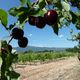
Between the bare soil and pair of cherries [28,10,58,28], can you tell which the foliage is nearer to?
pair of cherries [28,10,58,28]

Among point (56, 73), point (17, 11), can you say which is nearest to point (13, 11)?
point (17, 11)

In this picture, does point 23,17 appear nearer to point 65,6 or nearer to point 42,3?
point 42,3

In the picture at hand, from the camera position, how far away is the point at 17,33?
153cm

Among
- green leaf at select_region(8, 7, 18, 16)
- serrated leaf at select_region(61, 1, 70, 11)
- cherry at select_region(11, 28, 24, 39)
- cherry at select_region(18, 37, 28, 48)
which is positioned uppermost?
serrated leaf at select_region(61, 1, 70, 11)

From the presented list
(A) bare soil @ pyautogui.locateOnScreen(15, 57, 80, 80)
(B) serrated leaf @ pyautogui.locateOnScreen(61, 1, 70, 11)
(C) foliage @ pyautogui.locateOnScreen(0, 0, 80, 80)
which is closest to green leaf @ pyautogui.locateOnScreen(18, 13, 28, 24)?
(C) foliage @ pyautogui.locateOnScreen(0, 0, 80, 80)

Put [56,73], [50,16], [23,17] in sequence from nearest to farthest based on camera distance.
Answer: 1. [50,16]
2. [23,17]
3. [56,73]

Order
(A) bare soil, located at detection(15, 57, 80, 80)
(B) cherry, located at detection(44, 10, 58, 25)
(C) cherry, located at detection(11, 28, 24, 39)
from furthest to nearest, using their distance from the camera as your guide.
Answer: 1. (A) bare soil, located at detection(15, 57, 80, 80)
2. (C) cherry, located at detection(11, 28, 24, 39)
3. (B) cherry, located at detection(44, 10, 58, 25)

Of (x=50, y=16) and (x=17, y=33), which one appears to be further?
(x=17, y=33)

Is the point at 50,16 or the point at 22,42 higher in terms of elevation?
the point at 50,16

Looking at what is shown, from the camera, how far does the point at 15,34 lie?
59.8 inches

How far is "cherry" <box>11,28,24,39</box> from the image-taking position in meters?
1.52

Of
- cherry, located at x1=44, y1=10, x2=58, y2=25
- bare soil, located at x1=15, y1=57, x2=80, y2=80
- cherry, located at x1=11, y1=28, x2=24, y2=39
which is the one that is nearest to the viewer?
cherry, located at x1=44, y1=10, x2=58, y2=25

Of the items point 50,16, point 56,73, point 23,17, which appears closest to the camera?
point 50,16

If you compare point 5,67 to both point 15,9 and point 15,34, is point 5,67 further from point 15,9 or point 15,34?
point 15,9
